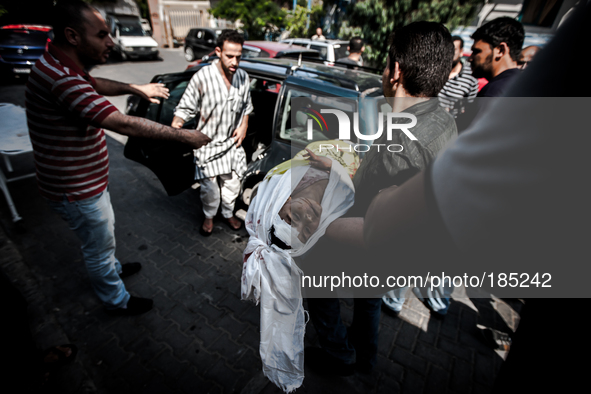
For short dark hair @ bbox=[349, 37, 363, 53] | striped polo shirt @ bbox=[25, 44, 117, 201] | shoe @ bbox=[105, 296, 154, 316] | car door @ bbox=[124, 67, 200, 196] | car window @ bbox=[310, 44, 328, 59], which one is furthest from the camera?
car window @ bbox=[310, 44, 328, 59]

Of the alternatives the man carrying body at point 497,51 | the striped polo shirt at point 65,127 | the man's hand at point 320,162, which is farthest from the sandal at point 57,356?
the man carrying body at point 497,51

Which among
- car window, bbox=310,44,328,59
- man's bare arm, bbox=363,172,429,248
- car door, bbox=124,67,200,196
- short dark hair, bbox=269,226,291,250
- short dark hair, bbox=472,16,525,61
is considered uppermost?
short dark hair, bbox=472,16,525,61

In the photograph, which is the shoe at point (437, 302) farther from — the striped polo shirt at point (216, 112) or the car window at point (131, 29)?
the car window at point (131, 29)

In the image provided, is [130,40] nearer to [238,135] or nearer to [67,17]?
[238,135]

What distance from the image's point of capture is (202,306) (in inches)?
111

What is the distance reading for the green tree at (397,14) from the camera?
5250 millimetres

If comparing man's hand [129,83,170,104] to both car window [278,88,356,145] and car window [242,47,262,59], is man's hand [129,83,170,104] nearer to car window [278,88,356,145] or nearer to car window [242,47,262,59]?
car window [278,88,356,145]

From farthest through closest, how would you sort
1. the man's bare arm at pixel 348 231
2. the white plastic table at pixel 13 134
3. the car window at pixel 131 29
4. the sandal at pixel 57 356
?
the car window at pixel 131 29 < the white plastic table at pixel 13 134 < the sandal at pixel 57 356 < the man's bare arm at pixel 348 231

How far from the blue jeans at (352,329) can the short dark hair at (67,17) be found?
7.96ft

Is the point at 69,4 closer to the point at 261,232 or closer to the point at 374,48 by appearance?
the point at 261,232

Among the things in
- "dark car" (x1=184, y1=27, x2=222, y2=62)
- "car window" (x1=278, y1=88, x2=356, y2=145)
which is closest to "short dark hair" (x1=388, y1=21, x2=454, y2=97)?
"car window" (x1=278, y1=88, x2=356, y2=145)

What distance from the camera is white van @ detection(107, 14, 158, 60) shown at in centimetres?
1451

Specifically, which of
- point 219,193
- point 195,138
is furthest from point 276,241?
point 219,193

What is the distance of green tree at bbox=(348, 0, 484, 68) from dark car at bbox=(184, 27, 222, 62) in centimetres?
1024
